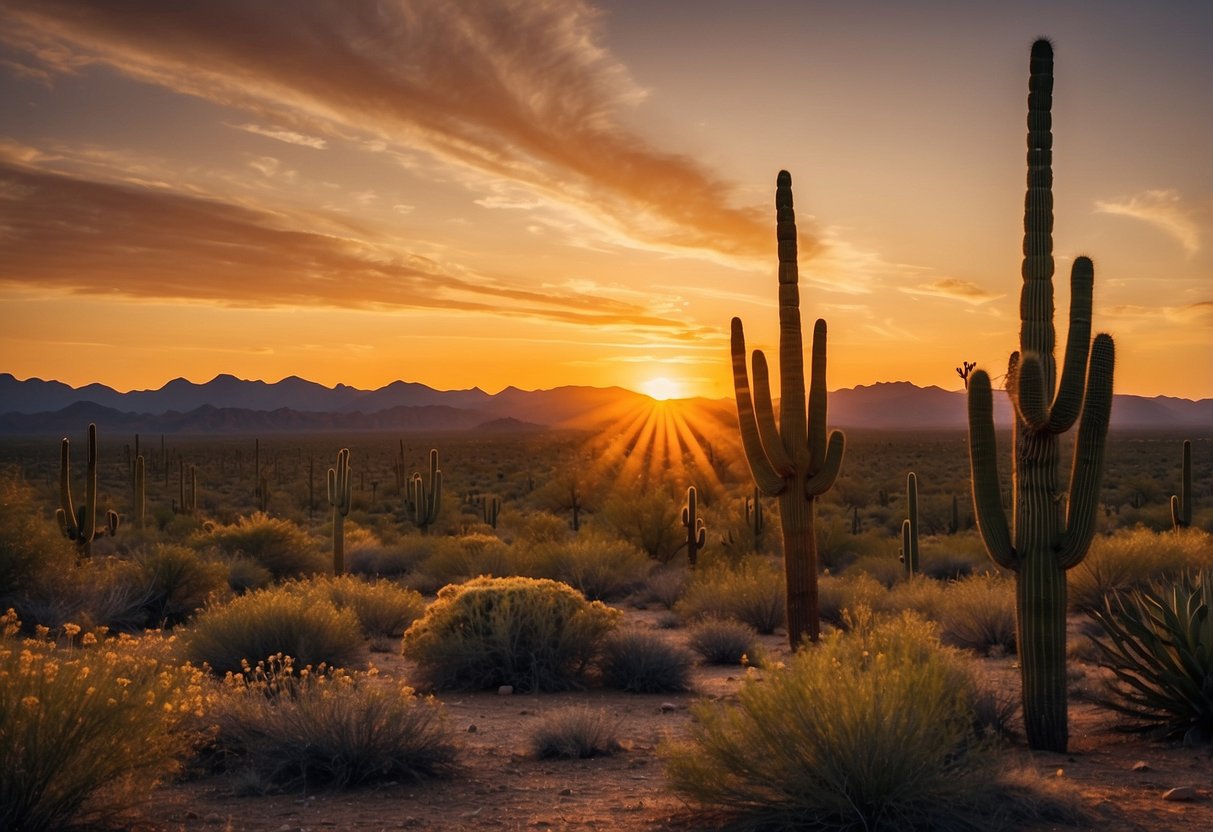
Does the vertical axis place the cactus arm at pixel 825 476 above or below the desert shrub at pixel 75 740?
above

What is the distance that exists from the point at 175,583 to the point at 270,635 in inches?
226

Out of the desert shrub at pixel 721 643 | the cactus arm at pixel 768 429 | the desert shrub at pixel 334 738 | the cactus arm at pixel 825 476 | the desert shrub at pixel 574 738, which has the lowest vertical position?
the desert shrub at pixel 721 643

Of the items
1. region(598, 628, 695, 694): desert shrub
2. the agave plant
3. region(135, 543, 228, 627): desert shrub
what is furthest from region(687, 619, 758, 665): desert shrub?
region(135, 543, 228, 627): desert shrub

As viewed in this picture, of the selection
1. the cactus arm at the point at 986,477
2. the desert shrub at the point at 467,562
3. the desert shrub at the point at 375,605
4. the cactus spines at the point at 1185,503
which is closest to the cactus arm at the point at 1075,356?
the cactus arm at the point at 986,477

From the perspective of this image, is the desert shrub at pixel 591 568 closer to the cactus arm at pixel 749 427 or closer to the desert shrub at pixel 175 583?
the desert shrub at pixel 175 583

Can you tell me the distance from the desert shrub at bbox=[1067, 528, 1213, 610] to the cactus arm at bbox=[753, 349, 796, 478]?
7.15 metres

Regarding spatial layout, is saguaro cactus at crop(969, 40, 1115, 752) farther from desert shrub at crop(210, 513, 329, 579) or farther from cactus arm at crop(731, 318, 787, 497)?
desert shrub at crop(210, 513, 329, 579)

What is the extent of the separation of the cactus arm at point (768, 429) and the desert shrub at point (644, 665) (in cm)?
260

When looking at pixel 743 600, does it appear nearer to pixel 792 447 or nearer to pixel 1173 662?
pixel 792 447

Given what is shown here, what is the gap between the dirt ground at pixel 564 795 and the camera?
719 cm

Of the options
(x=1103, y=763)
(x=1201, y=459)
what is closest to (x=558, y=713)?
(x=1103, y=763)

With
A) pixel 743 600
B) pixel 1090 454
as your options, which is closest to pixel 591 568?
pixel 743 600

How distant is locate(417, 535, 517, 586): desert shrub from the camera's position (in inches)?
868

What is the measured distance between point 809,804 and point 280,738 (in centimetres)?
414
